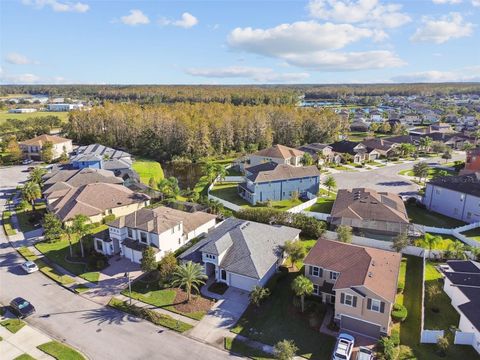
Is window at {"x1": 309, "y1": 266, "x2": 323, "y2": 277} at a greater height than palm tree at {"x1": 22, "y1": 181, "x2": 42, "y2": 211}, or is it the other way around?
palm tree at {"x1": 22, "y1": 181, "x2": 42, "y2": 211}

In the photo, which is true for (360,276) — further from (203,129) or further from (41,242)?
(203,129)

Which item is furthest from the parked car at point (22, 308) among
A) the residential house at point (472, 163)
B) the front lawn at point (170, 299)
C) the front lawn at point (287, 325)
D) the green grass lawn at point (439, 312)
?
the residential house at point (472, 163)

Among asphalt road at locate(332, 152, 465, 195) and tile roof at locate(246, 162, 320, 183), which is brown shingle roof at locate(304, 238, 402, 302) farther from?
asphalt road at locate(332, 152, 465, 195)

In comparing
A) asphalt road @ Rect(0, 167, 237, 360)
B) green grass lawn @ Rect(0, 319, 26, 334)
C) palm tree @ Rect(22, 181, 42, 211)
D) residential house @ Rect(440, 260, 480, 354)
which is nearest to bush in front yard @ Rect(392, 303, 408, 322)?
residential house @ Rect(440, 260, 480, 354)

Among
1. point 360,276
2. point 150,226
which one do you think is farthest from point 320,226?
point 150,226

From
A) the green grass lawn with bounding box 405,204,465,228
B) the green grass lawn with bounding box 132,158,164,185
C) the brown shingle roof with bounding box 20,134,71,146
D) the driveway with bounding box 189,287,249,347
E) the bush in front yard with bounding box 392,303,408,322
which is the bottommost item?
the driveway with bounding box 189,287,249,347
